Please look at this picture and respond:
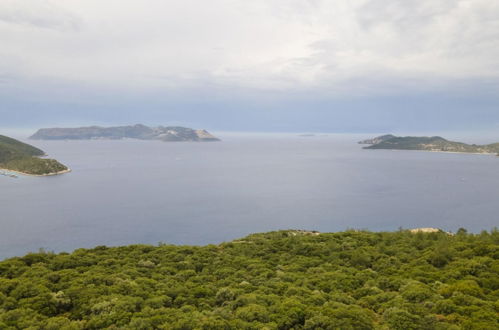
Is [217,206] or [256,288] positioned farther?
[217,206]

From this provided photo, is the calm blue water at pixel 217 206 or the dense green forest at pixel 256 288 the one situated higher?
the dense green forest at pixel 256 288

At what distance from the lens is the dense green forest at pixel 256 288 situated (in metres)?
19.8

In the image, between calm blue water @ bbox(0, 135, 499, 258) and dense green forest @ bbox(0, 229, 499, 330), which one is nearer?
dense green forest @ bbox(0, 229, 499, 330)

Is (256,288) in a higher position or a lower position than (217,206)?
higher

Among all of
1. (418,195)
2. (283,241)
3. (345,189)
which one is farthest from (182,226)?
(418,195)

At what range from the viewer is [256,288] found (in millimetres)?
26938

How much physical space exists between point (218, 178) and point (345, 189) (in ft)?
220

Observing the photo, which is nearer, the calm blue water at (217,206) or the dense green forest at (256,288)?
the dense green forest at (256,288)

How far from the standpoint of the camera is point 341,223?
94.9 m

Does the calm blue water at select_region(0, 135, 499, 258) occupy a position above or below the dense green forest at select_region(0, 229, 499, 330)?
below

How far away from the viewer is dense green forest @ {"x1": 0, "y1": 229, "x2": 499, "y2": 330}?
19.8 m

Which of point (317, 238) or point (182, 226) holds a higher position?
point (317, 238)

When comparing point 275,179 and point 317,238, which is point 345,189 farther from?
point 317,238

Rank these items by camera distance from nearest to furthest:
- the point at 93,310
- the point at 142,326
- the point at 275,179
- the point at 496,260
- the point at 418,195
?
the point at 142,326 → the point at 93,310 → the point at 496,260 → the point at 418,195 → the point at 275,179
